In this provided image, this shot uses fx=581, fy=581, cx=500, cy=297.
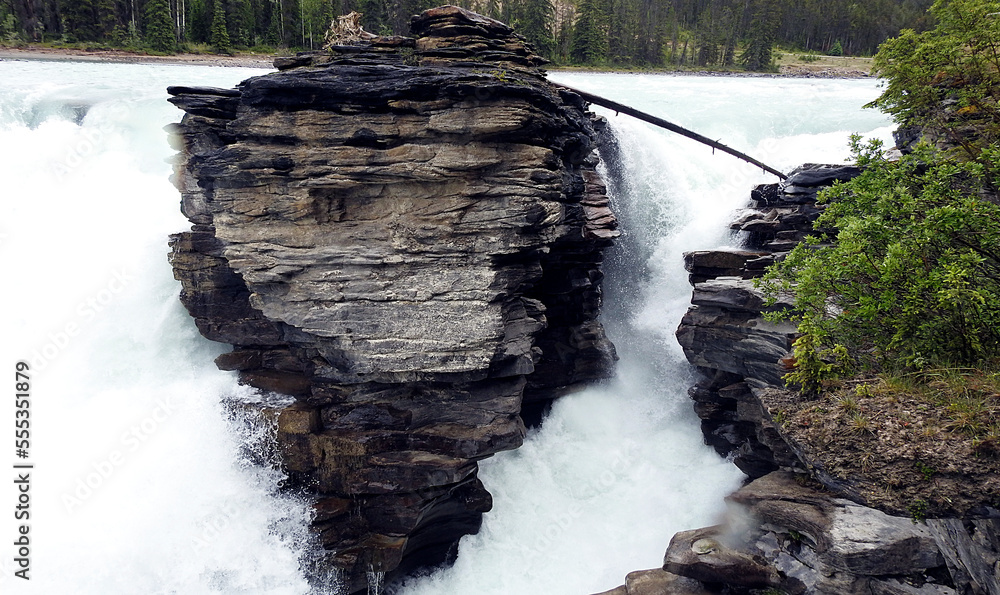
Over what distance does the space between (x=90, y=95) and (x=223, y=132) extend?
17.8 m

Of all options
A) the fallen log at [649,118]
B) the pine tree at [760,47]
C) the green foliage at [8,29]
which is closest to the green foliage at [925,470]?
the fallen log at [649,118]

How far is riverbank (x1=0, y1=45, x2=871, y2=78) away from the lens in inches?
1698

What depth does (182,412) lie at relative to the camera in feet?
54.2

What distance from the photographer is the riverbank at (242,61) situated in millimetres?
43131

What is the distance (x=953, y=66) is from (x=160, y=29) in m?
56.2

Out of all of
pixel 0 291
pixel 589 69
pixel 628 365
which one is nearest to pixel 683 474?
pixel 628 365

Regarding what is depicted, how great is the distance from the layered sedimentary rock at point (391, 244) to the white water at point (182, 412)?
1.77m

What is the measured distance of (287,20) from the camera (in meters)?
60.2

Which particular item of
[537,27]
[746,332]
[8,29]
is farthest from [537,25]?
[746,332]

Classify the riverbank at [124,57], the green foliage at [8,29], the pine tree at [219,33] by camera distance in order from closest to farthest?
1. the riverbank at [124,57]
2. the green foliage at [8,29]
3. the pine tree at [219,33]

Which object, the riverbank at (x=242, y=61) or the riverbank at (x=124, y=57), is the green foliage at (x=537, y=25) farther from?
Result: the riverbank at (x=124, y=57)

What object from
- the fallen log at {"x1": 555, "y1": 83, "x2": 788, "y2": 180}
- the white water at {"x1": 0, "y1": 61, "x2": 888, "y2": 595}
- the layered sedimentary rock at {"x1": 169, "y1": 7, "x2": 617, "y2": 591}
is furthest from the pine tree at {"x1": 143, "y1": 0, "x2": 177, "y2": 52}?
the fallen log at {"x1": 555, "y1": 83, "x2": 788, "y2": 180}

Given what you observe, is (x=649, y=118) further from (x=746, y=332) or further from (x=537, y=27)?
(x=537, y=27)

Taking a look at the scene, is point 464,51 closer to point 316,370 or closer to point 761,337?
point 316,370
